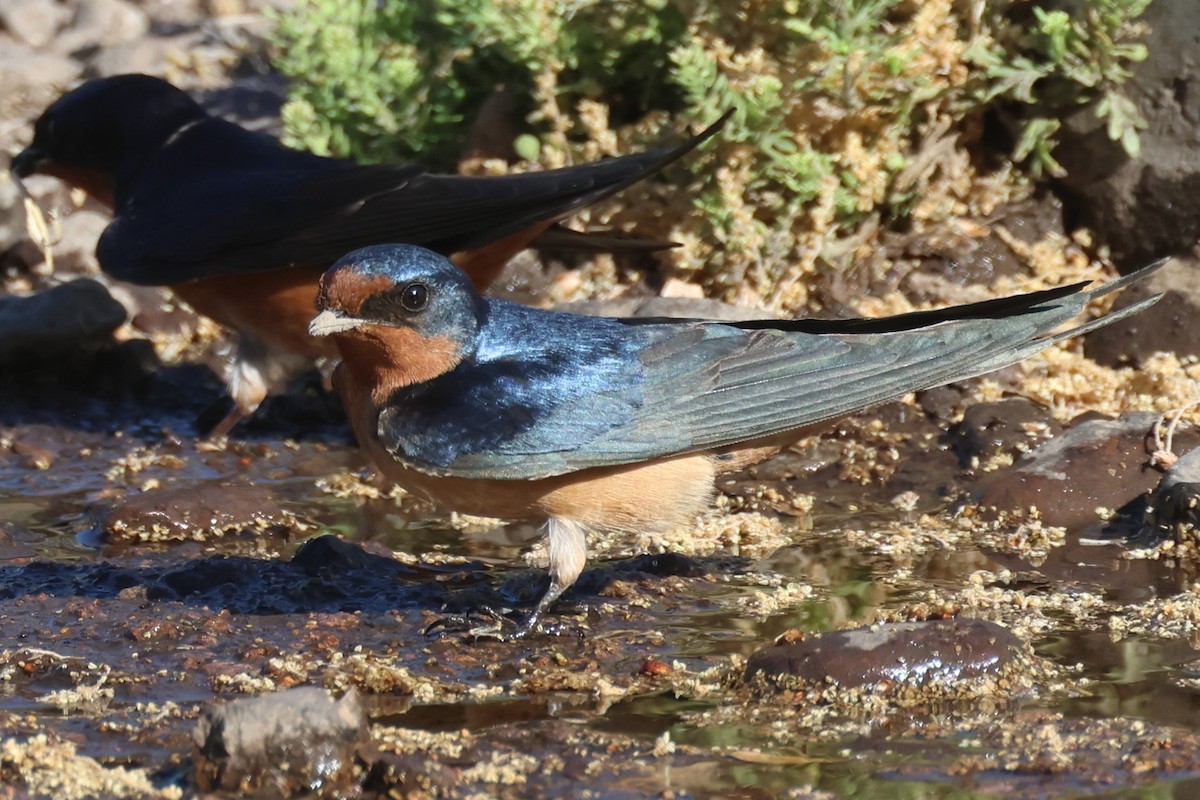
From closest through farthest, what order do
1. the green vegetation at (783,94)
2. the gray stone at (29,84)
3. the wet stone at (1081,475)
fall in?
the wet stone at (1081,475), the green vegetation at (783,94), the gray stone at (29,84)

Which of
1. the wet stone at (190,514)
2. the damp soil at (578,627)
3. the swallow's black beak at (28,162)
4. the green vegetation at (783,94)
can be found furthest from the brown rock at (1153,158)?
the swallow's black beak at (28,162)

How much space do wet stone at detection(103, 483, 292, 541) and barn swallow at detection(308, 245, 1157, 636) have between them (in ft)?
3.19

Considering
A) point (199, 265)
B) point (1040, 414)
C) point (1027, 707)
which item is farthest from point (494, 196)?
point (1027, 707)

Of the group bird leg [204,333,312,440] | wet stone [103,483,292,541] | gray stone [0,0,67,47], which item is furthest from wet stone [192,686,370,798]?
gray stone [0,0,67,47]

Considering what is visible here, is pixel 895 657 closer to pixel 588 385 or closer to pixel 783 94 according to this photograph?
pixel 588 385

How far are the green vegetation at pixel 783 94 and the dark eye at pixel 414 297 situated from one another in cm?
214

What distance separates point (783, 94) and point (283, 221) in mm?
1906

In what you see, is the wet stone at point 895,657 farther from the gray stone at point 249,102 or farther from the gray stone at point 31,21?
the gray stone at point 31,21

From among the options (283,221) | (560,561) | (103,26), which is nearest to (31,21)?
(103,26)

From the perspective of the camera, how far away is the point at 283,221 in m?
6.28

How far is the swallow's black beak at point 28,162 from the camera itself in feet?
23.6

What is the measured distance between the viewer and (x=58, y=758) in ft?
11.1

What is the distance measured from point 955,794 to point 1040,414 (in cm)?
310

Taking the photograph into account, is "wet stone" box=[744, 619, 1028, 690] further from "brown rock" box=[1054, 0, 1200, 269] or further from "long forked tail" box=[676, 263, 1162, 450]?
"brown rock" box=[1054, 0, 1200, 269]
